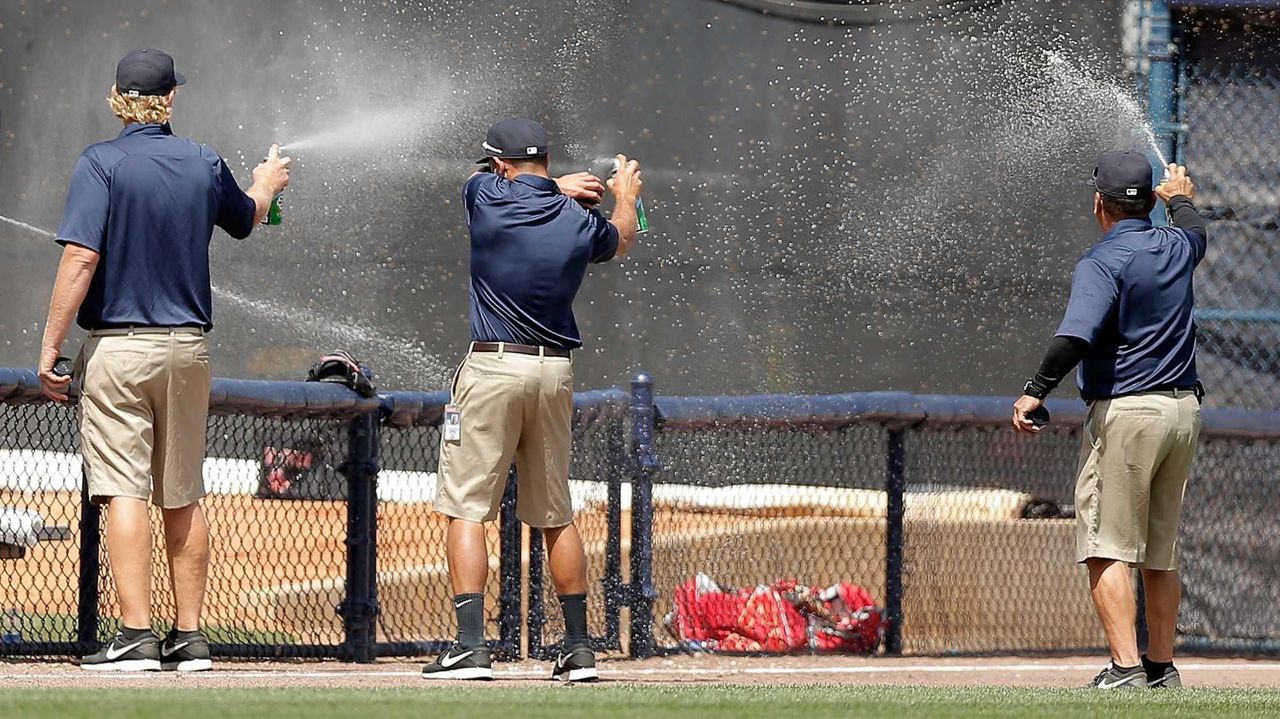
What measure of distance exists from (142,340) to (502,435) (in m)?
0.99

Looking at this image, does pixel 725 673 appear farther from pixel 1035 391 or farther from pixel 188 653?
pixel 188 653

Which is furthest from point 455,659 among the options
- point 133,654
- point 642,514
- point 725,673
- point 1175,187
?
point 1175,187

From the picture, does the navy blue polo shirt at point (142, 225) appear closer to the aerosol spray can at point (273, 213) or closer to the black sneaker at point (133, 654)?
the aerosol spray can at point (273, 213)

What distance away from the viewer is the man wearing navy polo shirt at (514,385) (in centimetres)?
538

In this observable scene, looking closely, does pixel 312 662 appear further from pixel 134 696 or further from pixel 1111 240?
pixel 1111 240

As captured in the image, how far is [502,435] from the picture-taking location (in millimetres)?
5402

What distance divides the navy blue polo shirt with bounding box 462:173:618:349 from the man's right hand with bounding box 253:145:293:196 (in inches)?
25.2

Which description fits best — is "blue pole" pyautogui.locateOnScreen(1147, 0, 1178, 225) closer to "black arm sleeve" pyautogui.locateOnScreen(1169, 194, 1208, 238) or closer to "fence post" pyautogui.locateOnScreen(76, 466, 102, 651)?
"black arm sleeve" pyautogui.locateOnScreen(1169, 194, 1208, 238)

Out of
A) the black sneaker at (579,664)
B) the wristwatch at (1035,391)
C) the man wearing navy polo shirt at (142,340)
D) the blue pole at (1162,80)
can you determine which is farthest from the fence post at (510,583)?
the blue pole at (1162,80)

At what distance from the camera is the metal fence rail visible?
6.34 m

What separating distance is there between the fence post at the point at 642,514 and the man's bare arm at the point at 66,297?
210 centimetres

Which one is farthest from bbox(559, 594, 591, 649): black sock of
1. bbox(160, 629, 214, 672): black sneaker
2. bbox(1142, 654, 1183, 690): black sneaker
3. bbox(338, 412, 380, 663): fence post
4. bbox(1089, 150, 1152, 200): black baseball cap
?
bbox(1089, 150, 1152, 200): black baseball cap

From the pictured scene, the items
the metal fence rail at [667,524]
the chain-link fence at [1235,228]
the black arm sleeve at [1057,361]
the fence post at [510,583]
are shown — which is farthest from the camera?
the chain-link fence at [1235,228]

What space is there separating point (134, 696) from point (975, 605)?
3702 millimetres
